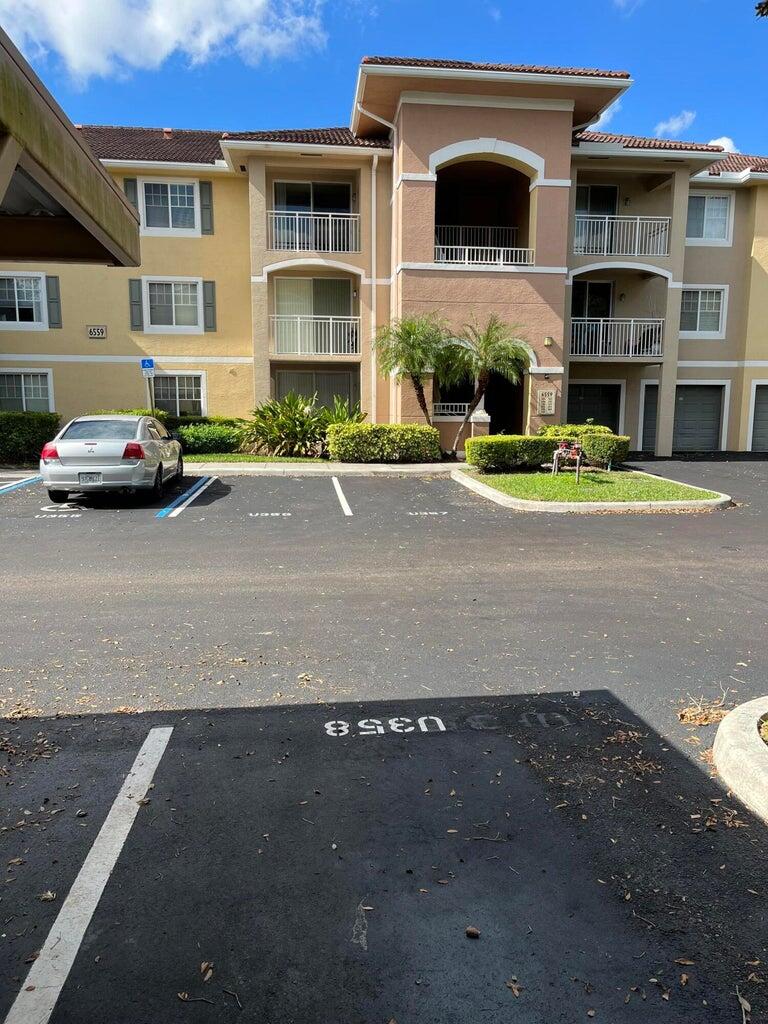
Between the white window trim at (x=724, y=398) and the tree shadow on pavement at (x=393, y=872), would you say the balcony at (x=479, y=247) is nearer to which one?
the white window trim at (x=724, y=398)

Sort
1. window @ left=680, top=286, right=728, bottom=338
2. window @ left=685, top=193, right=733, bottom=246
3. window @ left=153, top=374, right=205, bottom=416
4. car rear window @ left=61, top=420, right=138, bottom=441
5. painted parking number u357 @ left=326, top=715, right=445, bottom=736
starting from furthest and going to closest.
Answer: window @ left=680, top=286, right=728, bottom=338 < window @ left=685, top=193, right=733, bottom=246 < window @ left=153, top=374, right=205, bottom=416 < car rear window @ left=61, top=420, right=138, bottom=441 < painted parking number u357 @ left=326, top=715, right=445, bottom=736

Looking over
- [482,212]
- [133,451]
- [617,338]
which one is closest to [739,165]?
[617,338]

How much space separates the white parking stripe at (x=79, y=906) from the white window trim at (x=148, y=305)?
20.5m

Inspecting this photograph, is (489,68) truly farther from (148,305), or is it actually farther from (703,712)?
(703,712)

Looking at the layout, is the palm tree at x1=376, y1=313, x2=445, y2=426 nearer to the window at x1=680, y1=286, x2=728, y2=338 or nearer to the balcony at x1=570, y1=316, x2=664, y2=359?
the balcony at x1=570, y1=316, x2=664, y2=359

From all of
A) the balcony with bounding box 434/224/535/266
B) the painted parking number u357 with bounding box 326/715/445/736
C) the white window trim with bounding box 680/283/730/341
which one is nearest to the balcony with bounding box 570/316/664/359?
the white window trim with bounding box 680/283/730/341

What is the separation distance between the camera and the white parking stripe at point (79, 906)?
2.19m

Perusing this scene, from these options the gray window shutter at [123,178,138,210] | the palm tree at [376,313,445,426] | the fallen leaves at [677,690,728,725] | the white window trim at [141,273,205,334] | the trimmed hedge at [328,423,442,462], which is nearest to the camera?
the fallen leaves at [677,690,728,725]

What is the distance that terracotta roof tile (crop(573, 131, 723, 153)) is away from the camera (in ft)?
68.0

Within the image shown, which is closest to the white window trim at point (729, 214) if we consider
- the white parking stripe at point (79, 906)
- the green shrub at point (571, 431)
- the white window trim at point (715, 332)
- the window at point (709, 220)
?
the window at point (709, 220)

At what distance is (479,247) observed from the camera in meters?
20.1

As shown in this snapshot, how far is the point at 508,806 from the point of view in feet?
10.7

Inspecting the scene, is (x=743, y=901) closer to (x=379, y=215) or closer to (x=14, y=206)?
(x=14, y=206)

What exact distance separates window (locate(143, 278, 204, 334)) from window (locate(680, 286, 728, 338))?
648 inches
